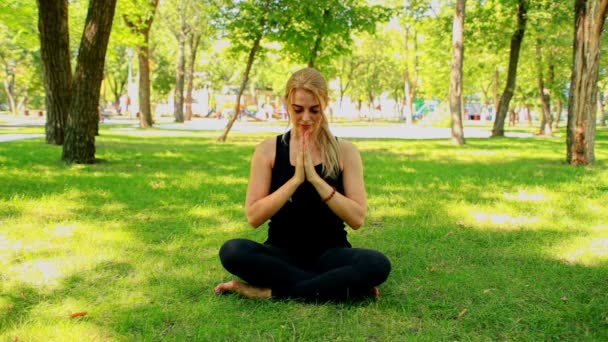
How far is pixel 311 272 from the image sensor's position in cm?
375

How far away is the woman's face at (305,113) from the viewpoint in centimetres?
353

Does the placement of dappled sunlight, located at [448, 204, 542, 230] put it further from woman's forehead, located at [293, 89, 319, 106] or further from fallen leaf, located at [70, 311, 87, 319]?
fallen leaf, located at [70, 311, 87, 319]

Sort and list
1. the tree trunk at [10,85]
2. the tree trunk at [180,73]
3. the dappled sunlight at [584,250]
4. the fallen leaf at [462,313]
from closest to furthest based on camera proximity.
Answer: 1. the fallen leaf at [462,313]
2. the dappled sunlight at [584,250]
3. the tree trunk at [180,73]
4. the tree trunk at [10,85]

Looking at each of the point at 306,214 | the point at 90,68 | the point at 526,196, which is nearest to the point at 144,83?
the point at 90,68

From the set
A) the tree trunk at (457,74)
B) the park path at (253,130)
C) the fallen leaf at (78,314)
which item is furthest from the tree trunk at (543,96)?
the fallen leaf at (78,314)

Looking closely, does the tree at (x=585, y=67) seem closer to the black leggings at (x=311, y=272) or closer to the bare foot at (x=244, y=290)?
the black leggings at (x=311, y=272)

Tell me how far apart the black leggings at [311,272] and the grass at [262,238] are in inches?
4.2

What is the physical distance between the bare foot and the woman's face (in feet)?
3.54

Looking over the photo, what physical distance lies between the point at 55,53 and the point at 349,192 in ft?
38.7

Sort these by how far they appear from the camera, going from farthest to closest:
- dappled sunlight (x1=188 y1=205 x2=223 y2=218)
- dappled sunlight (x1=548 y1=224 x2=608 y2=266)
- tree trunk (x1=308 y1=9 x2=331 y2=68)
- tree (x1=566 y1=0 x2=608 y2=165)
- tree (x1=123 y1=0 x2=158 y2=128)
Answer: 1. tree (x1=123 y1=0 x2=158 y2=128)
2. tree trunk (x1=308 y1=9 x2=331 y2=68)
3. tree (x1=566 y1=0 x2=608 y2=165)
4. dappled sunlight (x1=188 y1=205 x2=223 y2=218)
5. dappled sunlight (x1=548 y1=224 x2=608 y2=266)

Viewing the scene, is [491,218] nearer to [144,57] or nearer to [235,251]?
[235,251]

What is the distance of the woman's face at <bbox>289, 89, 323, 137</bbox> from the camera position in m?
3.53

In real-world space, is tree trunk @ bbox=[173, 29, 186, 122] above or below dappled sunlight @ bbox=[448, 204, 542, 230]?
above

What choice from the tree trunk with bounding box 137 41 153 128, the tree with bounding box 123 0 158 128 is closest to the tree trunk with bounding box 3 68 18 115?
the tree trunk with bounding box 137 41 153 128
